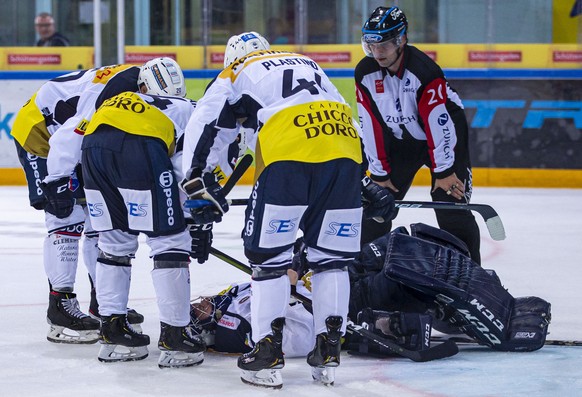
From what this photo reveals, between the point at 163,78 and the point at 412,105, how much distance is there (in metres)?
1.19

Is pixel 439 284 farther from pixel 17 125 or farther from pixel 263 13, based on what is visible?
pixel 263 13

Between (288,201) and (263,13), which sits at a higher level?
(263,13)

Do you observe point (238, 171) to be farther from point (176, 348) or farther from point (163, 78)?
point (176, 348)

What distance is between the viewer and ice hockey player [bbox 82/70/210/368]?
3189 millimetres

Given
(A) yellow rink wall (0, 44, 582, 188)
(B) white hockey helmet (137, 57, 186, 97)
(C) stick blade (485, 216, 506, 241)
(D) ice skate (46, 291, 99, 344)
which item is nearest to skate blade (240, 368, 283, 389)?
(D) ice skate (46, 291, 99, 344)

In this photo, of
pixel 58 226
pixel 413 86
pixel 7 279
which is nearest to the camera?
pixel 58 226

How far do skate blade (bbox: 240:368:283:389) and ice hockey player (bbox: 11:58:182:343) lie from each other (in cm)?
88

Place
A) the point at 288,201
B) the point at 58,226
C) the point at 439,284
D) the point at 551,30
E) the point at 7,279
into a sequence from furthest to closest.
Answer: the point at 551,30, the point at 7,279, the point at 58,226, the point at 439,284, the point at 288,201

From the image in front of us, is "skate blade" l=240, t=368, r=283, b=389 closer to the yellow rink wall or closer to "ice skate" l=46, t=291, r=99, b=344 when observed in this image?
"ice skate" l=46, t=291, r=99, b=344

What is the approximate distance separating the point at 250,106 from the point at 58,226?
105 centimetres

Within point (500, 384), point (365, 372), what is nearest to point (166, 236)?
point (365, 372)

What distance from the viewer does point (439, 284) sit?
332cm

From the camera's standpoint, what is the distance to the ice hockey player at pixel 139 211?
319 cm

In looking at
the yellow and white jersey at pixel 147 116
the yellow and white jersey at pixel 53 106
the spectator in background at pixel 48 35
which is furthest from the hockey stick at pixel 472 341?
the spectator in background at pixel 48 35
